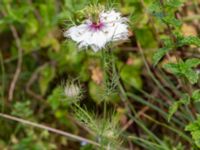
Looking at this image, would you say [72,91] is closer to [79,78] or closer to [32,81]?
[79,78]

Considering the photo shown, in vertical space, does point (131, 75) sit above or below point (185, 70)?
below

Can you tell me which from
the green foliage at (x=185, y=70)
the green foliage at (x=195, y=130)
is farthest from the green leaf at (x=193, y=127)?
the green foliage at (x=185, y=70)

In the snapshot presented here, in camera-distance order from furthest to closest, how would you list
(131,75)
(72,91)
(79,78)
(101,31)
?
1. (131,75)
2. (79,78)
3. (72,91)
4. (101,31)

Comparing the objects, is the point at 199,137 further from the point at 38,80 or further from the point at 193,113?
the point at 38,80

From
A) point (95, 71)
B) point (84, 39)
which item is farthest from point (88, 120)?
point (95, 71)

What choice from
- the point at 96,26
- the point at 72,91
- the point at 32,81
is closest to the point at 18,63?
the point at 32,81

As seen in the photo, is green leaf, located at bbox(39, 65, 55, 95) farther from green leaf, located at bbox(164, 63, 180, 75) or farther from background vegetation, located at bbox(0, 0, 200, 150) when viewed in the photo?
green leaf, located at bbox(164, 63, 180, 75)
